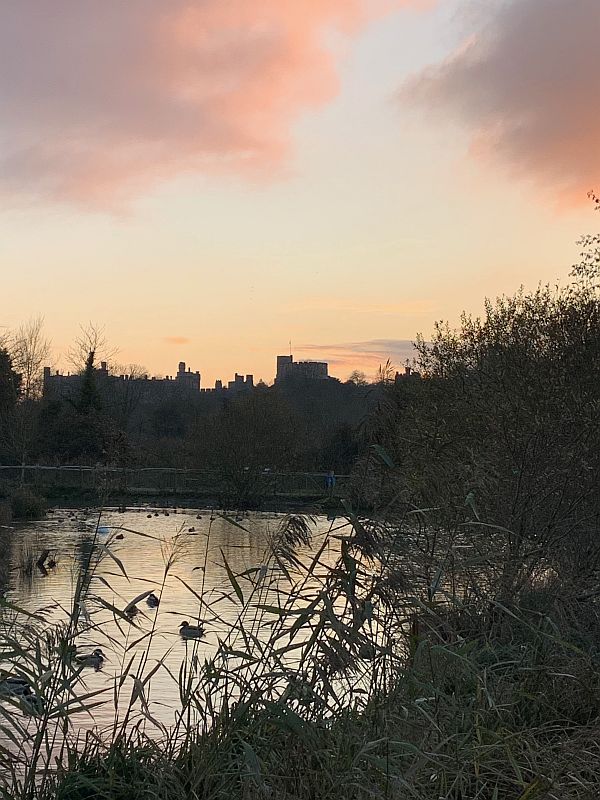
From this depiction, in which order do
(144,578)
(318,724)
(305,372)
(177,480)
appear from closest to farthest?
(318,724) → (144,578) → (177,480) → (305,372)

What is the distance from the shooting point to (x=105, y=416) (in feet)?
132

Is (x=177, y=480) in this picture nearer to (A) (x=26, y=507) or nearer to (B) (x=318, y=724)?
(A) (x=26, y=507)

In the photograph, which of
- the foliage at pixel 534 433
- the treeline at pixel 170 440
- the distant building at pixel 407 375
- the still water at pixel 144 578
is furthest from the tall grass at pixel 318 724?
the treeline at pixel 170 440

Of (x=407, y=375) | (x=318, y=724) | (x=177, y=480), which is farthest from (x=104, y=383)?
(x=318, y=724)

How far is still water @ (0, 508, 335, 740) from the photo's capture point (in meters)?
6.44

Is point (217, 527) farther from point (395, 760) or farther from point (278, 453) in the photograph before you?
point (395, 760)

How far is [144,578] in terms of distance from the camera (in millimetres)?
10977

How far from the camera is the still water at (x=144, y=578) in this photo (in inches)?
254

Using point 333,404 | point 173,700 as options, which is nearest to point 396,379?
point 173,700

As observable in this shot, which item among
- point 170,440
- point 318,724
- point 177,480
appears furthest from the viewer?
point 170,440

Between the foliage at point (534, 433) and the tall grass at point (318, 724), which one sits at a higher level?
the foliage at point (534, 433)

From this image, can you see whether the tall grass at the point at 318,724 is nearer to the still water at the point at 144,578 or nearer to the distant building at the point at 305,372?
the still water at the point at 144,578

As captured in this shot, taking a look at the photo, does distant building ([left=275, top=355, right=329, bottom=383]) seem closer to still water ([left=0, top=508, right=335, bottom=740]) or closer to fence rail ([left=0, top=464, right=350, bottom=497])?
fence rail ([left=0, top=464, right=350, bottom=497])

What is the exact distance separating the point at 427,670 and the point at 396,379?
18998 mm
